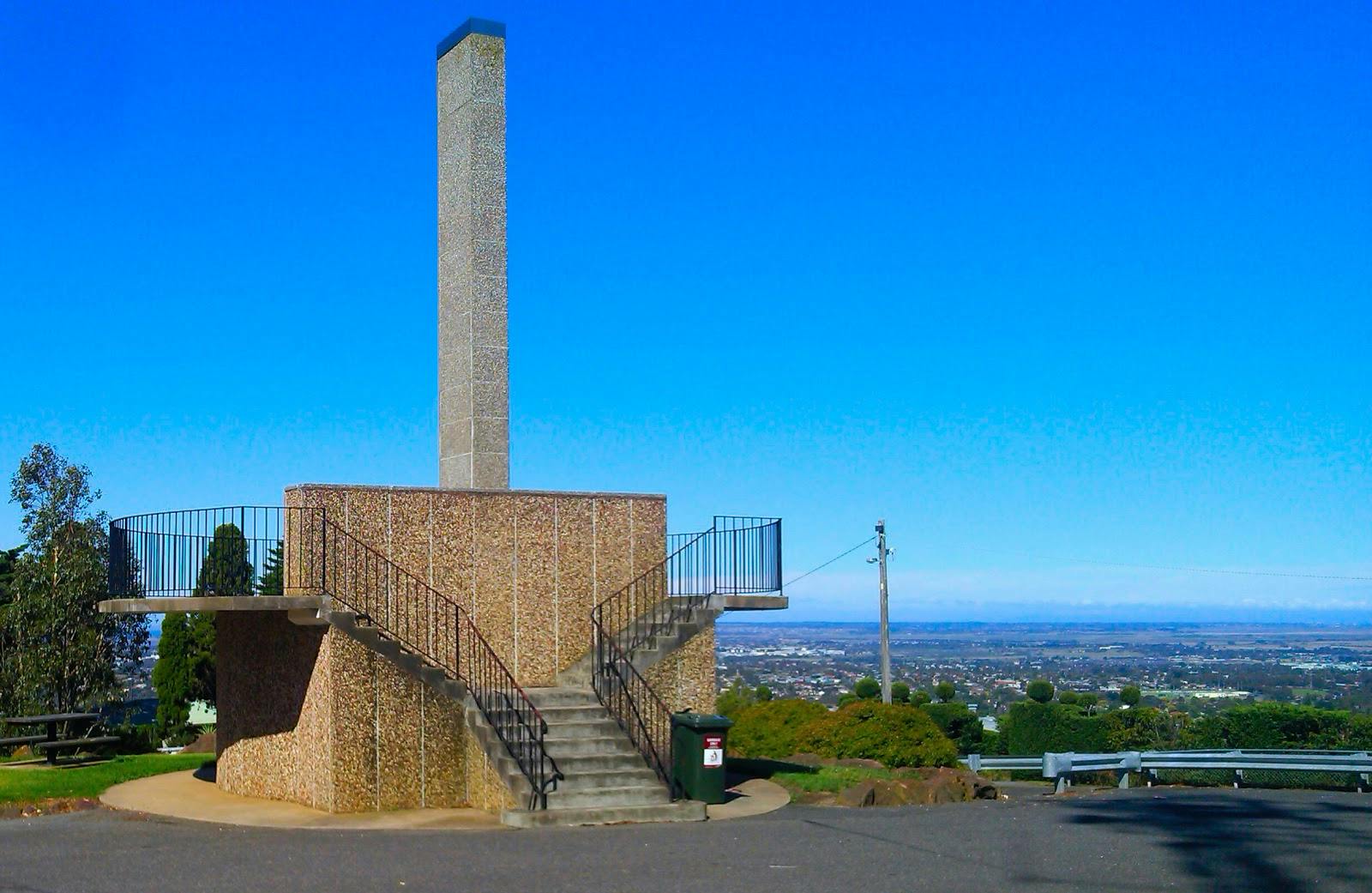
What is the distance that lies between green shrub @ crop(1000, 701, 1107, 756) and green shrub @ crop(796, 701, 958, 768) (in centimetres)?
935

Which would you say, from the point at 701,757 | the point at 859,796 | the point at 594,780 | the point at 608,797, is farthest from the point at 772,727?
the point at 608,797

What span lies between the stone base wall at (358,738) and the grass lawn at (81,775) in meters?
2.45

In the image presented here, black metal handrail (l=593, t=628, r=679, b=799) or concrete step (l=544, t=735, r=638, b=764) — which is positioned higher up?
black metal handrail (l=593, t=628, r=679, b=799)

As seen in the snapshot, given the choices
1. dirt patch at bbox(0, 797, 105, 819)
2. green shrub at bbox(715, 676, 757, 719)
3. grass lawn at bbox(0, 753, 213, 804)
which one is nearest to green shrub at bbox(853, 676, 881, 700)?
green shrub at bbox(715, 676, 757, 719)

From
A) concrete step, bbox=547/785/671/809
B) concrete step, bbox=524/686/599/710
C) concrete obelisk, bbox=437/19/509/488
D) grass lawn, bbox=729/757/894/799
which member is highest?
concrete obelisk, bbox=437/19/509/488

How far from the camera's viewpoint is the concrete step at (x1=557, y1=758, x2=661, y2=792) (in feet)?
50.4

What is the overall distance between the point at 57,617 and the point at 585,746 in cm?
1667

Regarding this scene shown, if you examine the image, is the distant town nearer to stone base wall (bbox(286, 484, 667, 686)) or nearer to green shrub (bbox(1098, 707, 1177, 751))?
green shrub (bbox(1098, 707, 1177, 751))

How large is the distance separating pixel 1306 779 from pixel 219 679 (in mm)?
15601

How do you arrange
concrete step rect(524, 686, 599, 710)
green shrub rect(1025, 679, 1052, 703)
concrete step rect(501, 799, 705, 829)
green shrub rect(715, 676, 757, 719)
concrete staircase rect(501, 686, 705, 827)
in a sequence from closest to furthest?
concrete step rect(501, 799, 705, 829), concrete staircase rect(501, 686, 705, 827), concrete step rect(524, 686, 599, 710), green shrub rect(715, 676, 757, 719), green shrub rect(1025, 679, 1052, 703)

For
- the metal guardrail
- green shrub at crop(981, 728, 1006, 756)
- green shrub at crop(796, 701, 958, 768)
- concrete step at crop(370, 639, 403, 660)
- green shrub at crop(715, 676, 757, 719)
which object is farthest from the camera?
green shrub at crop(981, 728, 1006, 756)

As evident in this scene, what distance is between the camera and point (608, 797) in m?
15.3

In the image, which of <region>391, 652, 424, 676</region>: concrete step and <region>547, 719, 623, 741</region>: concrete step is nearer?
<region>391, 652, 424, 676</region>: concrete step

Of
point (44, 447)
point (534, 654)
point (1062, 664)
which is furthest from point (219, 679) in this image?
point (1062, 664)
